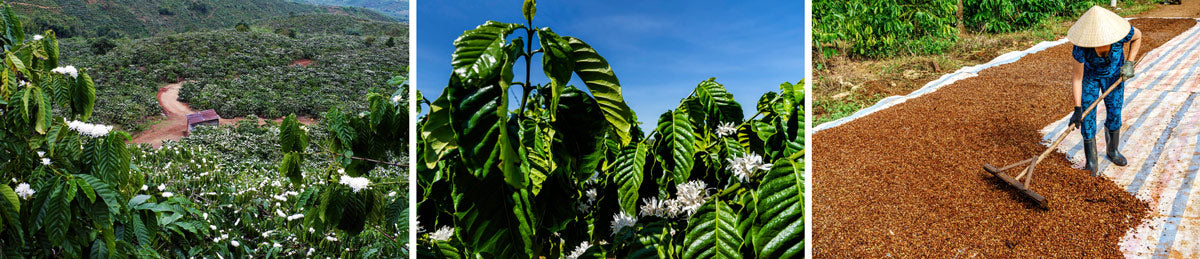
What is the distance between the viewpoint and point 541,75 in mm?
746

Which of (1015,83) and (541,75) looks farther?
(1015,83)

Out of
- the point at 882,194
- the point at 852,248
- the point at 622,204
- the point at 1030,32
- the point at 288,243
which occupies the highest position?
the point at 1030,32

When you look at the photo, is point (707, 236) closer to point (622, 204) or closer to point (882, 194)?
point (622, 204)

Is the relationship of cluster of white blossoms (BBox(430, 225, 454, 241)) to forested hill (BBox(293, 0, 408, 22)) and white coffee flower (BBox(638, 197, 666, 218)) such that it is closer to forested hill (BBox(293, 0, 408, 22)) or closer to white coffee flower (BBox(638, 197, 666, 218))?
white coffee flower (BBox(638, 197, 666, 218))

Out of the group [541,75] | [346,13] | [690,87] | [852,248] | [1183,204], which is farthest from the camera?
[346,13]

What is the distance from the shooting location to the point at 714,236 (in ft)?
2.63

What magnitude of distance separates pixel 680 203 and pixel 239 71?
43.8 ft

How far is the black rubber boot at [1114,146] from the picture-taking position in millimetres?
1370

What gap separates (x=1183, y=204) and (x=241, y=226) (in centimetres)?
392

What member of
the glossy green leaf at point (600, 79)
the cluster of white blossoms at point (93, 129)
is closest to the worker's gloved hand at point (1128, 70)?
the glossy green leaf at point (600, 79)

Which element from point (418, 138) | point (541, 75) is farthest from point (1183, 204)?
point (418, 138)

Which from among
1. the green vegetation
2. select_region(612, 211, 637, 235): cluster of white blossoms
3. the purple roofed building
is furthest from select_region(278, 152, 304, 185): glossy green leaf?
the green vegetation

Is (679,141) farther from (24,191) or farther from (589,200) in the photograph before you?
(24,191)

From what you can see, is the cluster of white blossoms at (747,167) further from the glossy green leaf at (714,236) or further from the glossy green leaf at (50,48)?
the glossy green leaf at (50,48)
